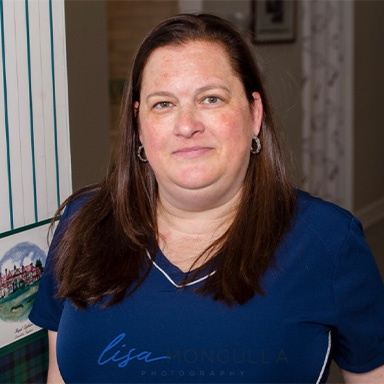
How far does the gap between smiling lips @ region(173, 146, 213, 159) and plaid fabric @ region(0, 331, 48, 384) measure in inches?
22.3

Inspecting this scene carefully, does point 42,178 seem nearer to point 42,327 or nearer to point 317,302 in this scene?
point 42,327

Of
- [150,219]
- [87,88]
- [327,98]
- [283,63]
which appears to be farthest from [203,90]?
[327,98]

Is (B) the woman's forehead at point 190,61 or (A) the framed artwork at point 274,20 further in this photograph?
(A) the framed artwork at point 274,20

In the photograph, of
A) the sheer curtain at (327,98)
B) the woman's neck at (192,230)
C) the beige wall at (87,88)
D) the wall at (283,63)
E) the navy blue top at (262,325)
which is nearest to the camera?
the navy blue top at (262,325)

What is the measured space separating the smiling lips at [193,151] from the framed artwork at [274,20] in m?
3.03

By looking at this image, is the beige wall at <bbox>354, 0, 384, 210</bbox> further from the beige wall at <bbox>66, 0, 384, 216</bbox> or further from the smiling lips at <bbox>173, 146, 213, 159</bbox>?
the smiling lips at <bbox>173, 146, 213, 159</bbox>

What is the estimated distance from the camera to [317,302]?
1384mm

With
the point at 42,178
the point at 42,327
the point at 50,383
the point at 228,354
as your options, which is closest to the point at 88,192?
the point at 42,178

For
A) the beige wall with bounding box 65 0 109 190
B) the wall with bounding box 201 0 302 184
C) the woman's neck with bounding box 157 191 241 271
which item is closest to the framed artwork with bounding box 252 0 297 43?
the wall with bounding box 201 0 302 184

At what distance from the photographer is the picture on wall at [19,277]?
138 centimetres

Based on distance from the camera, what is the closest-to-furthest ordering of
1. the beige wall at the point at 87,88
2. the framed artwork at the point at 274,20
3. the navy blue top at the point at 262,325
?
the navy blue top at the point at 262,325 → the beige wall at the point at 87,88 → the framed artwork at the point at 274,20

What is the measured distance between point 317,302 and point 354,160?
4.06m

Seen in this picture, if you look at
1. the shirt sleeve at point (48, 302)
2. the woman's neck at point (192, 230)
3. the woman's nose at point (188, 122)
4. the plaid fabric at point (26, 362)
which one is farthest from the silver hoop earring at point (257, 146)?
the plaid fabric at point (26, 362)

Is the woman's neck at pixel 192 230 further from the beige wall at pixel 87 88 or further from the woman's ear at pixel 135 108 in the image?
the beige wall at pixel 87 88
